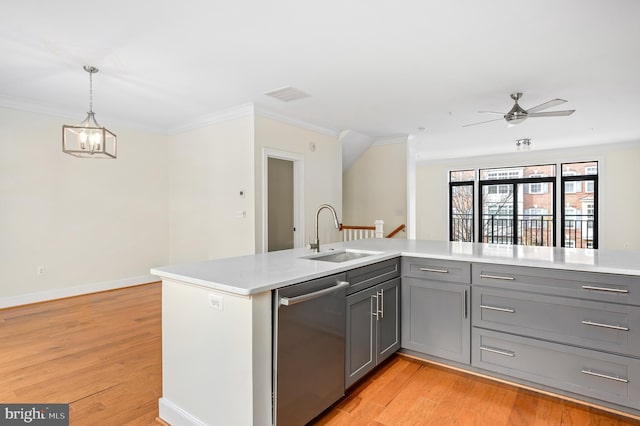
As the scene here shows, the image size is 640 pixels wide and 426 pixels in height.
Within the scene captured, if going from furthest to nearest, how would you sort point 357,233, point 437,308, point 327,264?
point 357,233 → point 437,308 → point 327,264

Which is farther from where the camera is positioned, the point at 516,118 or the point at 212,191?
the point at 212,191

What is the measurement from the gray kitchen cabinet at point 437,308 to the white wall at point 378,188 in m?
3.83

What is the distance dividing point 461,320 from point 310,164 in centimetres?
369

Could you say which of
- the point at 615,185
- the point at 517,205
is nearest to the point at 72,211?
the point at 517,205

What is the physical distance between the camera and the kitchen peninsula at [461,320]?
1.61 m

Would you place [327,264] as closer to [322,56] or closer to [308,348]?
[308,348]

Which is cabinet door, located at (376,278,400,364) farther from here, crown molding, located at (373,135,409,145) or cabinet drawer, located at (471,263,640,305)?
crown molding, located at (373,135,409,145)

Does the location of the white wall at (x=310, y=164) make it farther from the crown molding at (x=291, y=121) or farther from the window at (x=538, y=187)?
the window at (x=538, y=187)

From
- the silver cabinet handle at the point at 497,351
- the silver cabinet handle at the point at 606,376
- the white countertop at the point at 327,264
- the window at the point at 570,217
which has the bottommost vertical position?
the silver cabinet handle at the point at 606,376

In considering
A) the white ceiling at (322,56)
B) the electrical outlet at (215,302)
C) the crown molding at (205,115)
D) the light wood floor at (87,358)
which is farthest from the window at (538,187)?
the electrical outlet at (215,302)

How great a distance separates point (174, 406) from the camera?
74.9 inches

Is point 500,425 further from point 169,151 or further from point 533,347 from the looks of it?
point 169,151

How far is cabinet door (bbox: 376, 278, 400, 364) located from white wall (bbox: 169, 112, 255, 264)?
2.48m

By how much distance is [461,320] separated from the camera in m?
2.49
